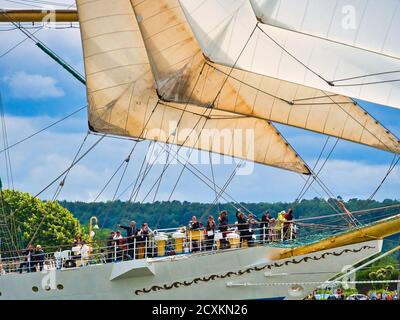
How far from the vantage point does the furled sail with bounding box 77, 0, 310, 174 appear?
39.0 m

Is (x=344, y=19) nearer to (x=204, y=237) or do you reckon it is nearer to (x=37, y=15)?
(x=204, y=237)

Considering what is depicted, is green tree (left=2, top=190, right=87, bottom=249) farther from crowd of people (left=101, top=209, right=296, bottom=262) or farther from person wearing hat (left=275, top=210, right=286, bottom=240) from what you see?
person wearing hat (left=275, top=210, right=286, bottom=240)

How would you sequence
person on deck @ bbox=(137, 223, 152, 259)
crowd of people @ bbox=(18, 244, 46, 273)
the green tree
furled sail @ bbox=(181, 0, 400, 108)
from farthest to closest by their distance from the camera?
the green tree, crowd of people @ bbox=(18, 244, 46, 273), person on deck @ bbox=(137, 223, 152, 259), furled sail @ bbox=(181, 0, 400, 108)

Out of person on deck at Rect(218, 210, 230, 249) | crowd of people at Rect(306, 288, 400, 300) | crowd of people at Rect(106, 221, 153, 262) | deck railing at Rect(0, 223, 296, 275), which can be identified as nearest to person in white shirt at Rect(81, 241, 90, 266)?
deck railing at Rect(0, 223, 296, 275)

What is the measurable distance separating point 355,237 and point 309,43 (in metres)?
5.52

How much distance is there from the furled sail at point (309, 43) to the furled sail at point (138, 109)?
14.4 ft

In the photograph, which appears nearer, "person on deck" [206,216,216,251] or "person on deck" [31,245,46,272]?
"person on deck" [206,216,216,251]

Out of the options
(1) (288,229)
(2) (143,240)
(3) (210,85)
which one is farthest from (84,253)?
(3) (210,85)

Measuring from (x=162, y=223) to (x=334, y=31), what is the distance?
345 ft

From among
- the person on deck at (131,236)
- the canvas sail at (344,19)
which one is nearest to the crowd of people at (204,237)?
the person on deck at (131,236)

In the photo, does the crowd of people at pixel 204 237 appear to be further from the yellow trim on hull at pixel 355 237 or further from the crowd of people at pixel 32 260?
the yellow trim on hull at pixel 355 237

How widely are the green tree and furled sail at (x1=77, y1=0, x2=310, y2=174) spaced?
36.8 metres

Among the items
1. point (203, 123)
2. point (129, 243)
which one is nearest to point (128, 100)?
point (203, 123)

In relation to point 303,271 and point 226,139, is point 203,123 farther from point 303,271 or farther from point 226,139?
point 303,271
